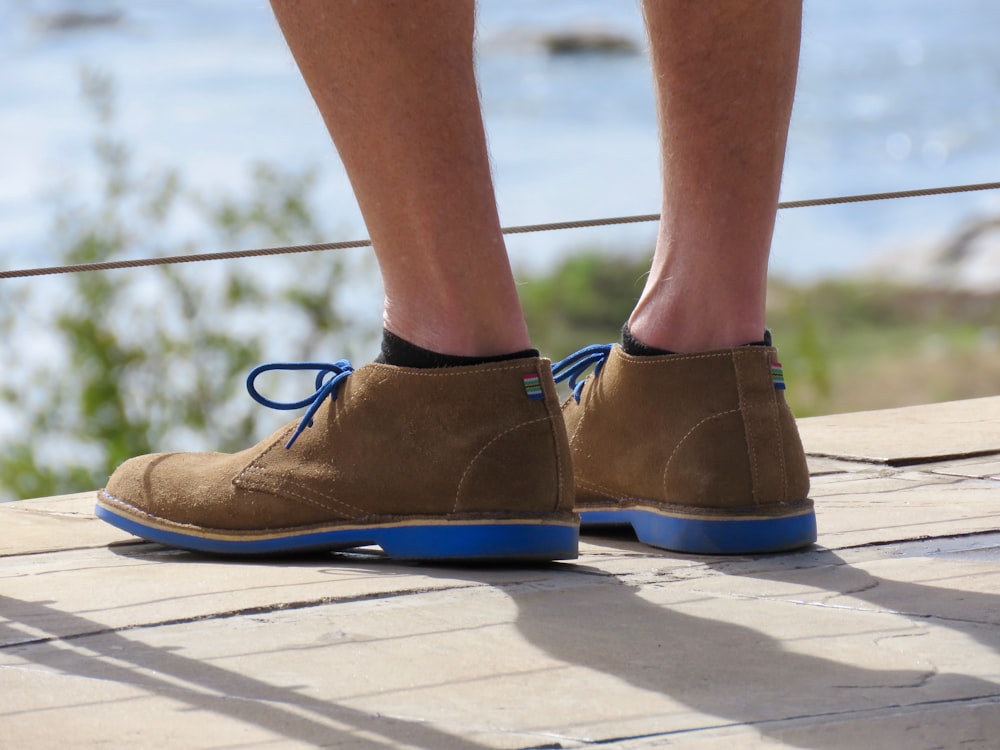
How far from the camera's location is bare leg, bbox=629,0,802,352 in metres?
1.24

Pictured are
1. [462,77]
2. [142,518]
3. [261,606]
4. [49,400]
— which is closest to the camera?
[261,606]

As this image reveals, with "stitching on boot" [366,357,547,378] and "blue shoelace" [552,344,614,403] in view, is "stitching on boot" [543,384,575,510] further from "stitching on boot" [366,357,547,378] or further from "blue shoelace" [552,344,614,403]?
"blue shoelace" [552,344,614,403]

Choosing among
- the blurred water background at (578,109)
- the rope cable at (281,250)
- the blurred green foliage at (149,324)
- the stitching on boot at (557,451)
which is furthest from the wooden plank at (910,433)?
the blurred water background at (578,109)

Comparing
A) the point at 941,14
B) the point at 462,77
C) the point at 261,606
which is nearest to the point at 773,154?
the point at 462,77

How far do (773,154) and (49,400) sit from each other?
3.57m

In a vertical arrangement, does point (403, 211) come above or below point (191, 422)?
above

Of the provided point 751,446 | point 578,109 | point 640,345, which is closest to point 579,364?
point 640,345

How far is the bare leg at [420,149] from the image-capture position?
43.4 inches

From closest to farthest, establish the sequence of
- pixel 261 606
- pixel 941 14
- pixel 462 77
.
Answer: pixel 261 606
pixel 462 77
pixel 941 14

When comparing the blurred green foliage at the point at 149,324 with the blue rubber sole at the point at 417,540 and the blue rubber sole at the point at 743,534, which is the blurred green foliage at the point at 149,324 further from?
the blue rubber sole at the point at 743,534

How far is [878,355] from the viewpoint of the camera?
928cm

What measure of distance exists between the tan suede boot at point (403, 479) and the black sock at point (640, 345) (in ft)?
0.44

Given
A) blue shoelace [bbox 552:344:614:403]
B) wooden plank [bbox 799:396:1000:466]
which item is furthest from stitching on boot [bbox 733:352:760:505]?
wooden plank [bbox 799:396:1000:466]

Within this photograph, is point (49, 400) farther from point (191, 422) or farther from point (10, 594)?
point (10, 594)
